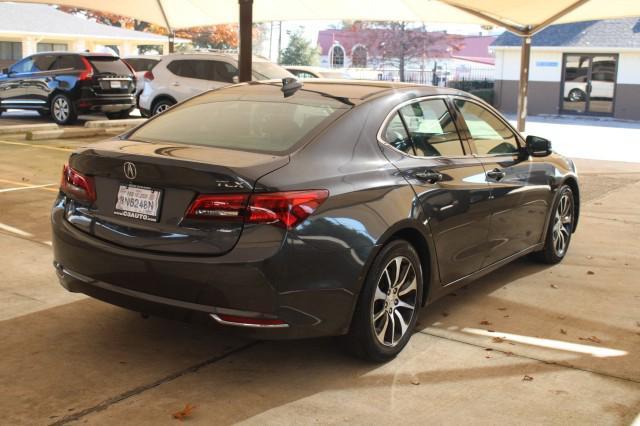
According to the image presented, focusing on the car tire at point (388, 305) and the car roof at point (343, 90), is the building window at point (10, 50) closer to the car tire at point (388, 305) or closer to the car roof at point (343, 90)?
the car roof at point (343, 90)

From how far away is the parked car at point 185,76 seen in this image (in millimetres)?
18562

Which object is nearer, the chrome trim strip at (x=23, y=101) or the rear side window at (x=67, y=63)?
the rear side window at (x=67, y=63)

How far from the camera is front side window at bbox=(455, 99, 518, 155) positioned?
577 cm

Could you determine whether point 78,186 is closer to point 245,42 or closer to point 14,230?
point 14,230

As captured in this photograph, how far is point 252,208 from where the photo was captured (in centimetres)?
389

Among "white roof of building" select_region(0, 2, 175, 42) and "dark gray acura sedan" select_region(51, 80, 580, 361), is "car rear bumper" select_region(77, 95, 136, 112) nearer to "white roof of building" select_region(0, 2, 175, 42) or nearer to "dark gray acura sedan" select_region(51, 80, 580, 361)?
"dark gray acura sedan" select_region(51, 80, 580, 361)

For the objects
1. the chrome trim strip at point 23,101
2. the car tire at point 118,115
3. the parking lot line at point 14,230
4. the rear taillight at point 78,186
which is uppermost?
the rear taillight at point 78,186

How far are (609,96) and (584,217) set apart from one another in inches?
932

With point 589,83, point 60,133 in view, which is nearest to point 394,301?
point 60,133

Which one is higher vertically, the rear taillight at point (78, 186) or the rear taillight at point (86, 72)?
the rear taillight at point (86, 72)

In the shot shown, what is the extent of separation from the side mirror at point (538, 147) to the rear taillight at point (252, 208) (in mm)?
2981

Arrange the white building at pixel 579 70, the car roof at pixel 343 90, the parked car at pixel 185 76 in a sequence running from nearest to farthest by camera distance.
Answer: the car roof at pixel 343 90 < the parked car at pixel 185 76 < the white building at pixel 579 70

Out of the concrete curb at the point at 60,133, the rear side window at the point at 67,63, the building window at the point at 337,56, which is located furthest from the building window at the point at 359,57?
the concrete curb at the point at 60,133

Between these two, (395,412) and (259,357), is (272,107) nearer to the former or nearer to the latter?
(259,357)
